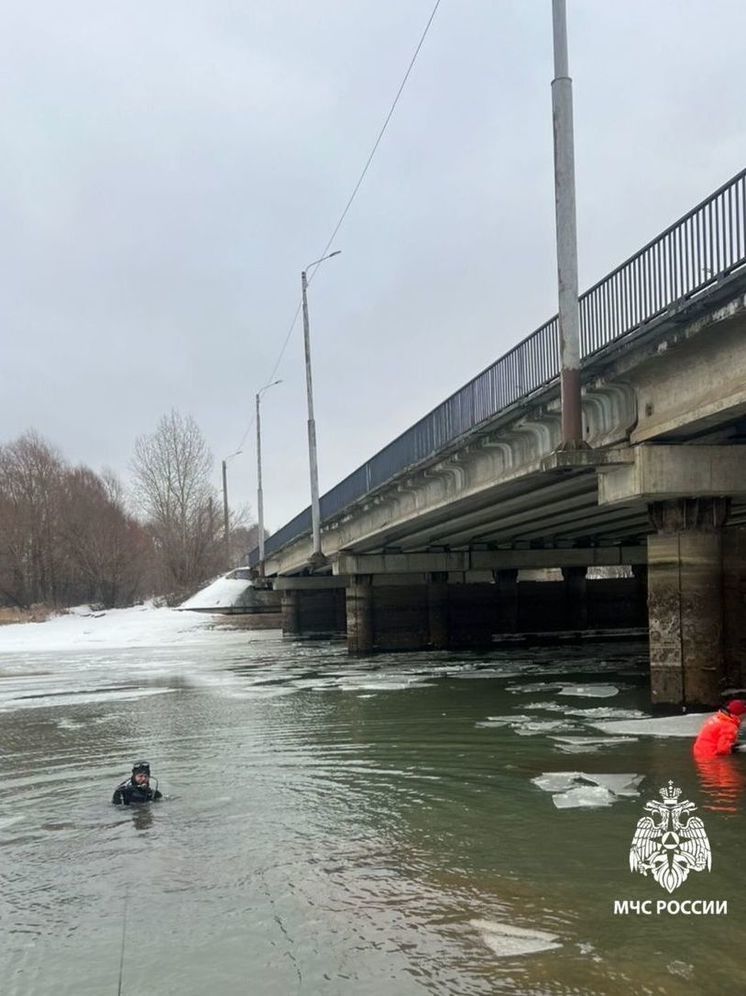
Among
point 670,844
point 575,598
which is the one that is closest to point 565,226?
point 670,844

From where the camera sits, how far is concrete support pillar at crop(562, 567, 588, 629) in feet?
167

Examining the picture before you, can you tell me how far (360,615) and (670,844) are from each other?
1315 inches

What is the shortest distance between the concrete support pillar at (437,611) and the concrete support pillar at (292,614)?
1894 centimetres

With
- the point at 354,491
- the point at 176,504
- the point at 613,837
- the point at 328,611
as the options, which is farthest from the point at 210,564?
the point at 613,837

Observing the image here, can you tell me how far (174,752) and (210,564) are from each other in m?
82.3

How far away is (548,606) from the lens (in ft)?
167

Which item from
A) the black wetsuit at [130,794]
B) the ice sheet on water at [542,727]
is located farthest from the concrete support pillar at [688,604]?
the black wetsuit at [130,794]

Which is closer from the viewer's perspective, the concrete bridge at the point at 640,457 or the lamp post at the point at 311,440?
the concrete bridge at the point at 640,457

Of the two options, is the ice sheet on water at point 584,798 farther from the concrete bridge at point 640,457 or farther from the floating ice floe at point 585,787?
the concrete bridge at point 640,457

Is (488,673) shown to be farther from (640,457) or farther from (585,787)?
(585,787)

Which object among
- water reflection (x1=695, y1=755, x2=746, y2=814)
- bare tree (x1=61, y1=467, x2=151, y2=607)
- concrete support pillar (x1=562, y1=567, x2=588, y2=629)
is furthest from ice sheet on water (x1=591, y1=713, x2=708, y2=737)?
bare tree (x1=61, y1=467, x2=151, y2=607)

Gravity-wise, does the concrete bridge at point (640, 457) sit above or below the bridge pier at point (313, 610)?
above

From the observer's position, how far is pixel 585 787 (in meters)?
10.9

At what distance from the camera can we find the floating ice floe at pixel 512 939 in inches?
239
